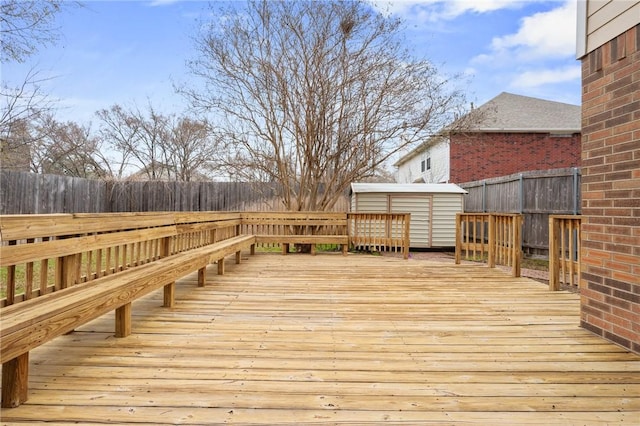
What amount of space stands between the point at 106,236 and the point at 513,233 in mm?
5343


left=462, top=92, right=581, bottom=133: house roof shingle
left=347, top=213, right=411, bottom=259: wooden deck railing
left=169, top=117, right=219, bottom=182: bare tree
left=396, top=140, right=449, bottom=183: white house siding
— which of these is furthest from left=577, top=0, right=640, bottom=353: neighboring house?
left=169, top=117, right=219, bottom=182: bare tree

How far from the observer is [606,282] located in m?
2.76

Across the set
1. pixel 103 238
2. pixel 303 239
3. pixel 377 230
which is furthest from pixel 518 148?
pixel 103 238

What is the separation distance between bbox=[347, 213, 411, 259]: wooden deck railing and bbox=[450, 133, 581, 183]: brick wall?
732 cm

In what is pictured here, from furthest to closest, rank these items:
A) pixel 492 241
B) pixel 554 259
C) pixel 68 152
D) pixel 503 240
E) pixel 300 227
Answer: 1. pixel 68 152
2. pixel 300 227
3. pixel 492 241
4. pixel 503 240
5. pixel 554 259

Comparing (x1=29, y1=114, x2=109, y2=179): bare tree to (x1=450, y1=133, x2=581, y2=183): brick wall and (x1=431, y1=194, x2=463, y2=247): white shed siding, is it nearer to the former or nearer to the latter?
(x1=431, y1=194, x2=463, y2=247): white shed siding

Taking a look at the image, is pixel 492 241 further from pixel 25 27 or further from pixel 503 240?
pixel 25 27

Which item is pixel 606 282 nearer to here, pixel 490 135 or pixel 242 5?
pixel 242 5

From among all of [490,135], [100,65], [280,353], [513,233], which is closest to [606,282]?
[280,353]

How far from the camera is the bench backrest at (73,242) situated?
2.04 meters

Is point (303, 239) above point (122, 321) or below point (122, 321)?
above

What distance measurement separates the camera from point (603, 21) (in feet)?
9.07

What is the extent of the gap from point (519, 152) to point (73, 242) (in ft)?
51.4

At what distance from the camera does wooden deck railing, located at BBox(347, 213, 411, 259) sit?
26.4 ft
